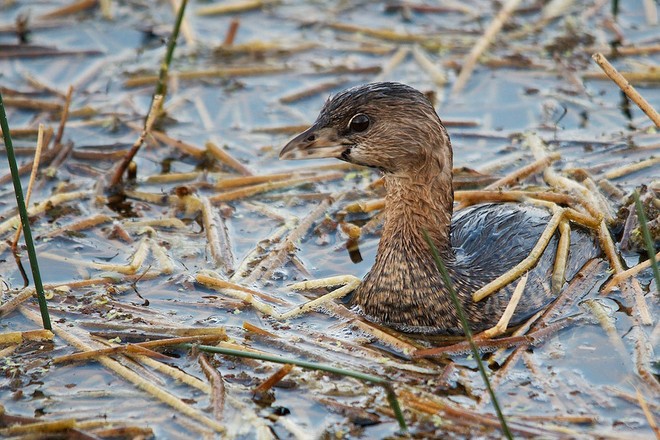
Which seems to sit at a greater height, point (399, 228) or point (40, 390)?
point (399, 228)

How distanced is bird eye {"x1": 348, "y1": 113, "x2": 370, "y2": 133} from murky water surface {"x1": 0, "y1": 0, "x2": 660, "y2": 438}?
3.90 ft

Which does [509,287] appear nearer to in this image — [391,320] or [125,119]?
[391,320]

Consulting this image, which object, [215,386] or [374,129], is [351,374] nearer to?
[215,386]

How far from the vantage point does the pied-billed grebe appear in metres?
6.59

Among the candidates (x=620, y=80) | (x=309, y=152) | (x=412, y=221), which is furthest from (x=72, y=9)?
(x=620, y=80)

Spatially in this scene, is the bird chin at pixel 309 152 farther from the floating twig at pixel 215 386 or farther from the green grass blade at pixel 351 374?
the green grass blade at pixel 351 374

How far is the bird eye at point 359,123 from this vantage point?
21.6 feet

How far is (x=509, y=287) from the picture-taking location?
674 cm

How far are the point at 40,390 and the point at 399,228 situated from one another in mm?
2373

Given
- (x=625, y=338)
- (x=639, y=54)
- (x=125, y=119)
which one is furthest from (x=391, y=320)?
(x=639, y=54)

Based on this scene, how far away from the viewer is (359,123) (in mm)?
6609

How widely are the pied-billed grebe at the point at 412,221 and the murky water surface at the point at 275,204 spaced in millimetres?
252

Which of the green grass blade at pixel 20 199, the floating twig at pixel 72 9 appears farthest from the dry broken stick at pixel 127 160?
the floating twig at pixel 72 9

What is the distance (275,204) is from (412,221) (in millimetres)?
1852
